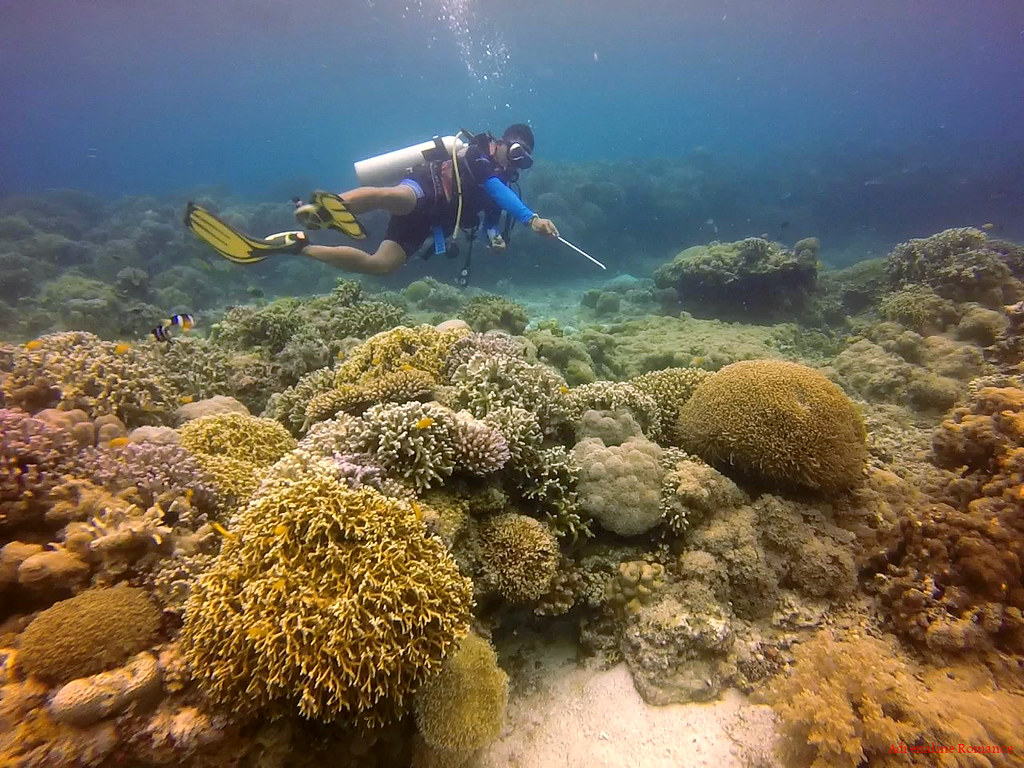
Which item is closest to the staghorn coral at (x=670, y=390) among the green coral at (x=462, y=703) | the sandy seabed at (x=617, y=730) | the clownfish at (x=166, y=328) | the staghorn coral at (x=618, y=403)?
the staghorn coral at (x=618, y=403)

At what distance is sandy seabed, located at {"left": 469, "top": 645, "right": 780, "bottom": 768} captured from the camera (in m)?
3.14

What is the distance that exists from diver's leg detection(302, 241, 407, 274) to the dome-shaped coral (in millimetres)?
5921

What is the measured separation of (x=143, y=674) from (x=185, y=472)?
148cm

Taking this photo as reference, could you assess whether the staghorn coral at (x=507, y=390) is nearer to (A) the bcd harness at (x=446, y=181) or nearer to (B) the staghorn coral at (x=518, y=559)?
(B) the staghorn coral at (x=518, y=559)

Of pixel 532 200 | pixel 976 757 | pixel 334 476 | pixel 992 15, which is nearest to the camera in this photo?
pixel 976 757

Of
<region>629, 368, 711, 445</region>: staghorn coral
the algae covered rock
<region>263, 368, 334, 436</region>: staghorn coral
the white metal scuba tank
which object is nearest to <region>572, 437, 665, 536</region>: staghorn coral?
<region>629, 368, 711, 445</region>: staghorn coral

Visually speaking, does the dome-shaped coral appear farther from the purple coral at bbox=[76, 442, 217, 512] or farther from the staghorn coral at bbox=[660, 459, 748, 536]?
the purple coral at bbox=[76, 442, 217, 512]

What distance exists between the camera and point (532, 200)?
2625 centimetres

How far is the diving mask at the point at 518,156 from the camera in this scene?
26.0ft

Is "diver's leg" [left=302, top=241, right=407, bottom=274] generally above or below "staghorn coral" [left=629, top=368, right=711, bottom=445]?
above

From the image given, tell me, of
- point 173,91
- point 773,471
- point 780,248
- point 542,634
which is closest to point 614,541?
point 542,634

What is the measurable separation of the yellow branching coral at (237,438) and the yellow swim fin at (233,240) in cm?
318

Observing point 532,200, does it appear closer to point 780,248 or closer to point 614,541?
point 780,248

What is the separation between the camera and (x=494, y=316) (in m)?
A: 9.37
